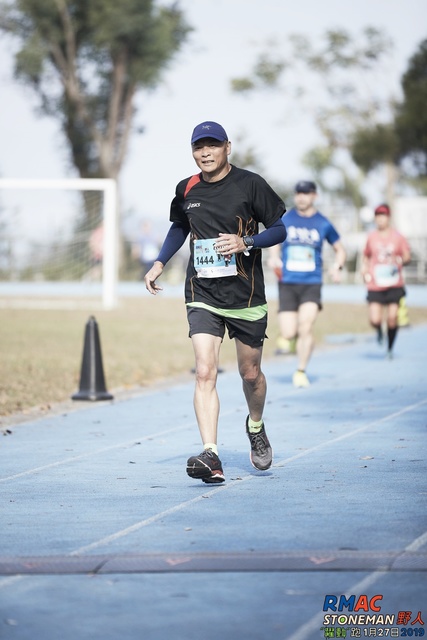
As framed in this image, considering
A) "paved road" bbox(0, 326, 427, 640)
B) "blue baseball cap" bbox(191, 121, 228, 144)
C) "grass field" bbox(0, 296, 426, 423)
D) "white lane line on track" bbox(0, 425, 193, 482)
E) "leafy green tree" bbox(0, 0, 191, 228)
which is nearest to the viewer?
"paved road" bbox(0, 326, 427, 640)

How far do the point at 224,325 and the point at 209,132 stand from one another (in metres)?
1.23

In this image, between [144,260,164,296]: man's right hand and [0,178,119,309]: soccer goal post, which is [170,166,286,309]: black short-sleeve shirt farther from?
[0,178,119,309]: soccer goal post

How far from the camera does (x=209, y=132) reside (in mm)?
7922

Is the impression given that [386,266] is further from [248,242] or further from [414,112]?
[414,112]

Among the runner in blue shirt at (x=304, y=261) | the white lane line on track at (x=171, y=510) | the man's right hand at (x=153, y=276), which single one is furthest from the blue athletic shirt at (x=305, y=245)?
the man's right hand at (x=153, y=276)

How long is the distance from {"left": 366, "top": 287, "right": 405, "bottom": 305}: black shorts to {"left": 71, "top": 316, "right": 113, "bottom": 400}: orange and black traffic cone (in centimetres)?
538

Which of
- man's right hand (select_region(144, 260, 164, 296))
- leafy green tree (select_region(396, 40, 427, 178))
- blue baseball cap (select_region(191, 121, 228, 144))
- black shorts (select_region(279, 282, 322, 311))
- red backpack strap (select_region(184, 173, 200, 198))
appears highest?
leafy green tree (select_region(396, 40, 427, 178))

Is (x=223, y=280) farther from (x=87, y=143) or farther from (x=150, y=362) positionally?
(x=87, y=143)

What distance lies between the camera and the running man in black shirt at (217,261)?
8.00 m

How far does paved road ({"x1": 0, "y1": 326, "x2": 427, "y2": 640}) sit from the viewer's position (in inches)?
199

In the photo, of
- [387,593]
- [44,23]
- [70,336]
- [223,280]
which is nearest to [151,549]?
[387,593]

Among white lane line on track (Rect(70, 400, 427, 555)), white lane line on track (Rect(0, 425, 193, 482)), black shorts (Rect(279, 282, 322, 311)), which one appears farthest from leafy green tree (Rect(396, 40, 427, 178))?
white lane line on track (Rect(70, 400, 427, 555))

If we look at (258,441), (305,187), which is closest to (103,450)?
(258,441)

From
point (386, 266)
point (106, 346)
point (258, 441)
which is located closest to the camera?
point (258, 441)
